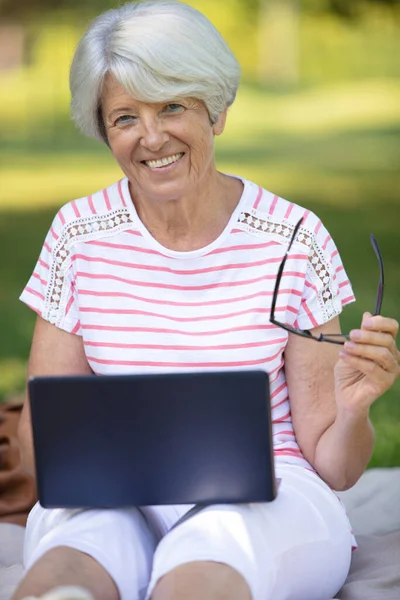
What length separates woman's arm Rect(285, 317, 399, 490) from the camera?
7.71ft

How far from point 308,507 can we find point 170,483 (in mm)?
337

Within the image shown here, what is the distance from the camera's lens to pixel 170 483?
7.55 ft

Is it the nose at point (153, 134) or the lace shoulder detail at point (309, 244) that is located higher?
the nose at point (153, 134)

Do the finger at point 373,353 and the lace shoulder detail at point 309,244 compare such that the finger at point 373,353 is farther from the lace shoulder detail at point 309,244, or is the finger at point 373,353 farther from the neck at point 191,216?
the neck at point 191,216

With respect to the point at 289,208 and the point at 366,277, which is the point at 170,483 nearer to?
the point at 289,208

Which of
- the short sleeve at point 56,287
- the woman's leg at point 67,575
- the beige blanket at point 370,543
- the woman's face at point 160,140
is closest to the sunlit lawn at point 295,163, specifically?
the beige blanket at point 370,543

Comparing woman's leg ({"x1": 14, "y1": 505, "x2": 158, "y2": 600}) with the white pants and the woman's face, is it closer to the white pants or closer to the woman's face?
the white pants

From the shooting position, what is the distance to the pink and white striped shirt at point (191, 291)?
2.71 metres

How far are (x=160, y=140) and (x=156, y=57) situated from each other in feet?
0.61

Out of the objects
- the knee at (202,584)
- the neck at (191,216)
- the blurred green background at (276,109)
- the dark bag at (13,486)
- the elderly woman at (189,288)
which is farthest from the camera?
the blurred green background at (276,109)

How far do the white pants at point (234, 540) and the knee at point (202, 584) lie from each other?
2 centimetres

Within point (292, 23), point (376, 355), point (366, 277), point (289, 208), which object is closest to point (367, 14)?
point (292, 23)

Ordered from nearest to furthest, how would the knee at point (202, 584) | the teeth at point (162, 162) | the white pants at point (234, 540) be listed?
the knee at point (202, 584) → the white pants at point (234, 540) → the teeth at point (162, 162)

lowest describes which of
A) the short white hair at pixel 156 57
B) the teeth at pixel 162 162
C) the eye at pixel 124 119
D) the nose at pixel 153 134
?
the teeth at pixel 162 162
